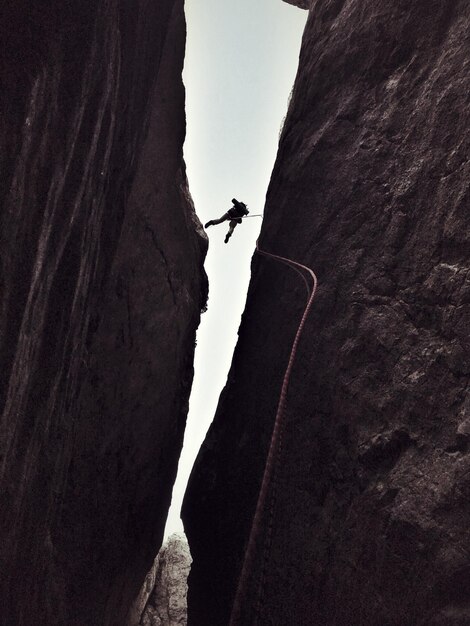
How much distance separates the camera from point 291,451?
175 inches

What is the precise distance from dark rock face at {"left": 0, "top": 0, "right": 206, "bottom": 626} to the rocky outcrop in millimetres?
1142

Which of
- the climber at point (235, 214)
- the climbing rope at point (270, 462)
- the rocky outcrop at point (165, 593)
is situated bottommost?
the rocky outcrop at point (165, 593)

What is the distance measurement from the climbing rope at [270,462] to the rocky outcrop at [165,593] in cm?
360

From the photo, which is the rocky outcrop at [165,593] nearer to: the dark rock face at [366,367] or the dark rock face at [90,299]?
the dark rock face at [90,299]

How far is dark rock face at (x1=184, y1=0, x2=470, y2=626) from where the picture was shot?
337cm

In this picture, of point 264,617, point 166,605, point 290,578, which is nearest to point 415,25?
point 290,578

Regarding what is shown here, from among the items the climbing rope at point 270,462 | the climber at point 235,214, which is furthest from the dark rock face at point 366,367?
the climber at point 235,214

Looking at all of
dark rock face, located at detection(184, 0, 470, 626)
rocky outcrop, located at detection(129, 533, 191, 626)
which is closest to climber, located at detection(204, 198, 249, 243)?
dark rock face, located at detection(184, 0, 470, 626)

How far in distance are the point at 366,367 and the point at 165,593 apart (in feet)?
19.0

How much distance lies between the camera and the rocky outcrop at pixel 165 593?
727 cm

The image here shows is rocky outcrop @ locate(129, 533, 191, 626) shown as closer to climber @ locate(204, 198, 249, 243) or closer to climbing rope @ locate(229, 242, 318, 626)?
climbing rope @ locate(229, 242, 318, 626)

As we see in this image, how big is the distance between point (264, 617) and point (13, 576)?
6.51 ft

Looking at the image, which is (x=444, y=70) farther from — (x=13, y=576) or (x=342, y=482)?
(x=13, y=576)

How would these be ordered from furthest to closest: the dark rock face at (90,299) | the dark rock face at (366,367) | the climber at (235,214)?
the climber at (235,214) → the dark rock face at (366,367) → the dark rock face at (90,299)
